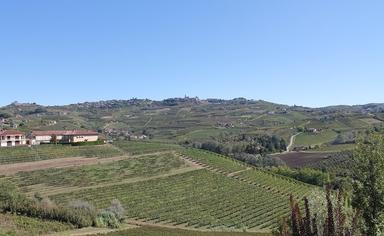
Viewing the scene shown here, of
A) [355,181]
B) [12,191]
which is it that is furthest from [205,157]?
[355,181]

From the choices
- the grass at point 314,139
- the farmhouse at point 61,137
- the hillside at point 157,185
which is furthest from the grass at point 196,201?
the grass at point 314,139

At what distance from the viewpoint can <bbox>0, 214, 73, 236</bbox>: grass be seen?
153 feet

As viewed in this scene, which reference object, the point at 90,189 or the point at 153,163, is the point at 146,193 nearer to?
the point at 90,189

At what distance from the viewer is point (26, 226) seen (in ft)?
164

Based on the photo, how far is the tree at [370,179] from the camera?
984 inches

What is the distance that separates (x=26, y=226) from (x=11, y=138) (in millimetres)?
74824

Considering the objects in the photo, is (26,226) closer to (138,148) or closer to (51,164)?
(51,164)

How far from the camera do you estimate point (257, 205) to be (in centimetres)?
8562

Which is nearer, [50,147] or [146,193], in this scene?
[146,193]

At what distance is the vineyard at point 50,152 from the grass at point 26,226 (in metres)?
44.5

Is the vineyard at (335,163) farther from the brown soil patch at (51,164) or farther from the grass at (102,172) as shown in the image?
the brown soil patch at (51,164)

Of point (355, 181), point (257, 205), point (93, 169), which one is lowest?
point (257, 205)

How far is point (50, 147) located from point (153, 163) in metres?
24.4

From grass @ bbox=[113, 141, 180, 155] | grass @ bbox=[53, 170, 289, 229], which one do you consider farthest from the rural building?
grass @ bbox=[53, 170, 289, 229]
